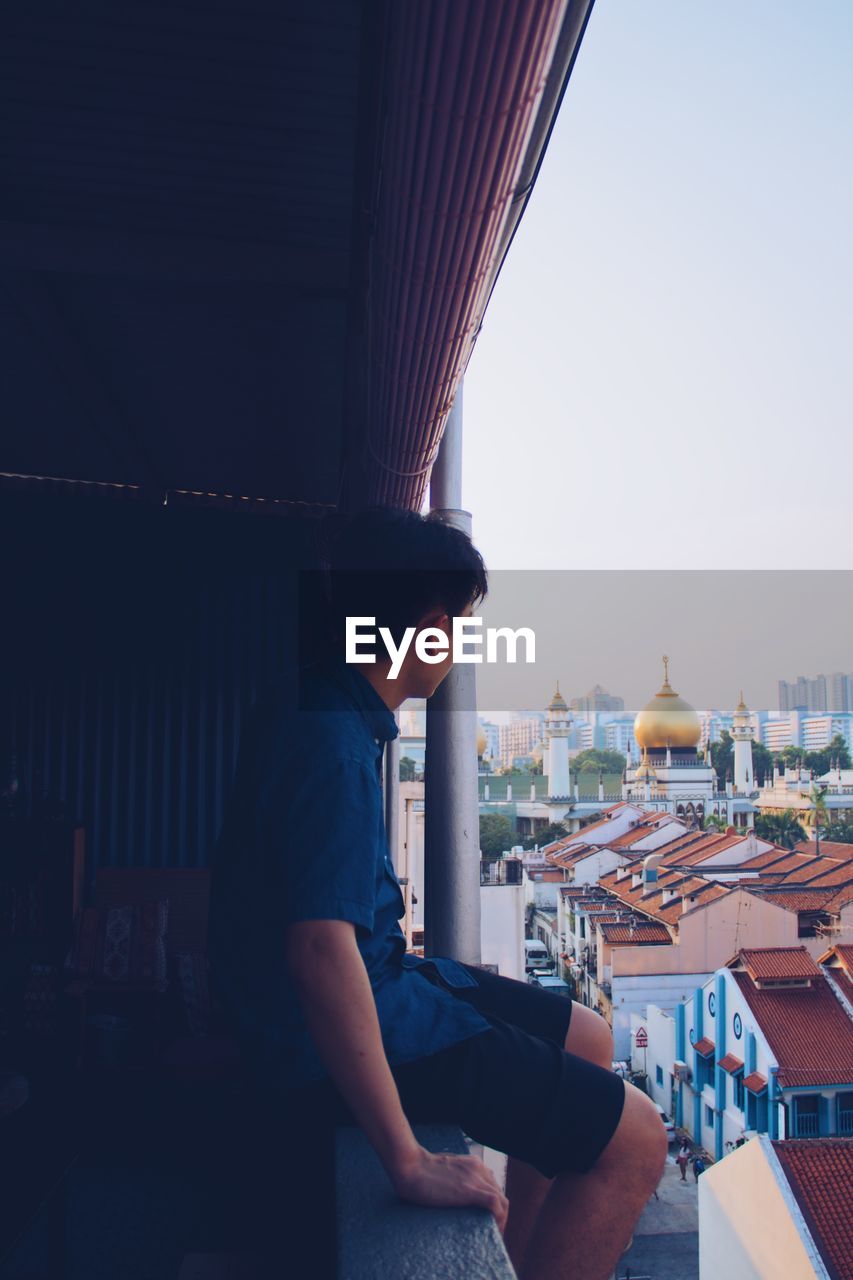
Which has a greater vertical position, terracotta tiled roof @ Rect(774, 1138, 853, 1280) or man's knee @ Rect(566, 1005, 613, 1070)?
man's knee @ Rect(566, 1005, 613, 1070)

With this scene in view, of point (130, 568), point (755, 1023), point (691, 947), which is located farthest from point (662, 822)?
point (130, 568)

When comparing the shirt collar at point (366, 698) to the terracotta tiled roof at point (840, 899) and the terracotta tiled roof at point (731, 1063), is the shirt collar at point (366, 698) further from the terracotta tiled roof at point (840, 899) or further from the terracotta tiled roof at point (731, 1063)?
the terracotta tiled roof at point (840, 899)

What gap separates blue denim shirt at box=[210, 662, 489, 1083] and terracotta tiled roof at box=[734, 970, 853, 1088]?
13.4 m

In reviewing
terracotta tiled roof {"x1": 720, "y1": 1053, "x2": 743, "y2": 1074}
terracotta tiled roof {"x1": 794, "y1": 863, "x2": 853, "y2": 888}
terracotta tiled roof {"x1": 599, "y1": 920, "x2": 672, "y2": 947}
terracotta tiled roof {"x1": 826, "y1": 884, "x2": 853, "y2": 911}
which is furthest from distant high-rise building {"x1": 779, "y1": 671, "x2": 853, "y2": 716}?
terracotta tiled roof {"x1": 720, "y1": 1053, "x2": 743, "y2": 1074}

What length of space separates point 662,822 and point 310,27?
32.3 metres

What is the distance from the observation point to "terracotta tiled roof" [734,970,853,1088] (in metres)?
12.6

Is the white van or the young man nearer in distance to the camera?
the young man

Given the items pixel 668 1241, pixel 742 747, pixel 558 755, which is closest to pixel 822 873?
pixel 668 1241

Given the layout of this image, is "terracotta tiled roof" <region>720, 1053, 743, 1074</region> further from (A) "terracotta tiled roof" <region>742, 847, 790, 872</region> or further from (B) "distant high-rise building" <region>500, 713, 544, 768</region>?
(B) "distant high-rise building" <region>500, 713, 544, 768</region>

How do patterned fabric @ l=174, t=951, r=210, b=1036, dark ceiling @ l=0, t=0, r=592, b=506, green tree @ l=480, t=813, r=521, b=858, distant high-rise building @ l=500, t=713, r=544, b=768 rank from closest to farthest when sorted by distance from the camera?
1. dark ceiling @ l=0, t=0, r=592, b=506
2. patterned fabric @ l=174, t=951, r=210, b=1036
3. green tree @ l=480, t=813, r=521, b=858
4. distant high-rise building @ l=500, t=713, r=544, b=768

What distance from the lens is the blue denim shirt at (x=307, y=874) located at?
3.10ft

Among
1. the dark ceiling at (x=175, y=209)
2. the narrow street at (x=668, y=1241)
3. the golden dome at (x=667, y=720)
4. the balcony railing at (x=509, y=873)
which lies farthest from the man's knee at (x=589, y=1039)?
the golden dome at (x=667, y=720)

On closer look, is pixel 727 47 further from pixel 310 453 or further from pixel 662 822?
pixel 662 822

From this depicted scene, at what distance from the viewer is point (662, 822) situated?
32.2 m
